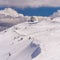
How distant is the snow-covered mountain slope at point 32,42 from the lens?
938 inches

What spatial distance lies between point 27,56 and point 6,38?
9.08m

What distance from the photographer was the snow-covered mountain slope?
23812 mm

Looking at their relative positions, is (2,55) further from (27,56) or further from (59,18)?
(59,18)

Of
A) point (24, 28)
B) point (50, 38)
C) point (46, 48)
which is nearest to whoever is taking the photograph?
point (46, 48)

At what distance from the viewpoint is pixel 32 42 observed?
2591cm

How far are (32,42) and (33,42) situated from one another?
0.32 metres

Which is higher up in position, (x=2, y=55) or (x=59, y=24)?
(x=59, y=24)

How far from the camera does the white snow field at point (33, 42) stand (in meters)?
23.8

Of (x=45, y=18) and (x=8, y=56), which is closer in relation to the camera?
(x=8, y=56)

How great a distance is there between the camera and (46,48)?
79.6 ft

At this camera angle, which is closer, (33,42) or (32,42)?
(33,42)

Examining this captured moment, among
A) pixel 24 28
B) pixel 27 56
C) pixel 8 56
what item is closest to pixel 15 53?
pixel 8 56

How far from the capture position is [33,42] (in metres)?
25.6

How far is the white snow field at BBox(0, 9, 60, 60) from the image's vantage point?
23812 millimetres
